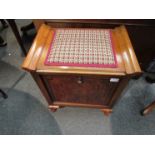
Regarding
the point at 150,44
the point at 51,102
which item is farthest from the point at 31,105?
the point at 150,44

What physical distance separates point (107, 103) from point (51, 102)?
464mm

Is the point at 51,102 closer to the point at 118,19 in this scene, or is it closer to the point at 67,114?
the point at 67,114

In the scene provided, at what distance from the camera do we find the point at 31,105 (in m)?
1.22

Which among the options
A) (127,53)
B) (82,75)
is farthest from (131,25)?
(82,75)

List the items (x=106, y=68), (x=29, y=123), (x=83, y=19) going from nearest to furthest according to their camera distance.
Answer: (x=106, y=68) → (x=83, y=19) → (x=29, y=123)

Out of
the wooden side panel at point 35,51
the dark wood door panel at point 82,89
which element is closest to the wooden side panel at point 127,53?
the dark wood door panel at point 82,89

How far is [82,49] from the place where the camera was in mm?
755

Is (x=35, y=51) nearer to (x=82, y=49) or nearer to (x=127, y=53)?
(x=82, y=49)

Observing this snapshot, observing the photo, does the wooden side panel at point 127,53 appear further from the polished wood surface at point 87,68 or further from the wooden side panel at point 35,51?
the wooden side panel at point 35,51

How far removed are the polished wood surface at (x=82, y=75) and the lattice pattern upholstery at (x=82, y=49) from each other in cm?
3

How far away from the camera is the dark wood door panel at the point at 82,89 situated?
76 cm

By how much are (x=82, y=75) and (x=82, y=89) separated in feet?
0.61

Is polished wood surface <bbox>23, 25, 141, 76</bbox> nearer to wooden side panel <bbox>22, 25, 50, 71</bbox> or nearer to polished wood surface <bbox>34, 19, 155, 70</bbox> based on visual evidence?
wooden side panel <bbox>22, 25, 50, 71</bbox>

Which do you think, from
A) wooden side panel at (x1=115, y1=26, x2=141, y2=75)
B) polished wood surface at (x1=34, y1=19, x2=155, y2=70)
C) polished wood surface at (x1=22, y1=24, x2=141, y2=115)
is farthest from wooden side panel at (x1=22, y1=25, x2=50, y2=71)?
wooden side panel at (x1=115, y1=26, x2=141, y2=75)
